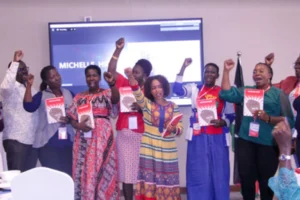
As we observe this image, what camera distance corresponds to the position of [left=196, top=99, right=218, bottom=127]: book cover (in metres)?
4.64

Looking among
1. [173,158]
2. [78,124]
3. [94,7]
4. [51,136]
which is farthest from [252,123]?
[94,7]

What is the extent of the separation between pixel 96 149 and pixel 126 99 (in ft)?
1.95

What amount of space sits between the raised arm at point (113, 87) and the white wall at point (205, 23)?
1.67 meters

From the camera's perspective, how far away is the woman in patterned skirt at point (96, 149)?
4.73 m

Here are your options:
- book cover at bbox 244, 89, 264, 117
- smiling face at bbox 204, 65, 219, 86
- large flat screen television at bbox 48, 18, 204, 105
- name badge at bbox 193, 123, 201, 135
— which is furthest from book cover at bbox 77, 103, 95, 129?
book cover at bbox 244, 89, 264, 117

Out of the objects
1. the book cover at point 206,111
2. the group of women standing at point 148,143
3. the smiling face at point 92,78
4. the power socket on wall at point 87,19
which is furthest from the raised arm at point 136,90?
the power socket on wall at point 87,19

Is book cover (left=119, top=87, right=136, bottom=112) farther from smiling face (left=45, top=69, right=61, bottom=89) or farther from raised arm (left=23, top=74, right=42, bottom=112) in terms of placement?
raised arm (left=23, top=74, right=42, bottom=112)

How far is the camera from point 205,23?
6.21 meters

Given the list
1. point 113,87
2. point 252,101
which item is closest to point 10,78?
point 113,87

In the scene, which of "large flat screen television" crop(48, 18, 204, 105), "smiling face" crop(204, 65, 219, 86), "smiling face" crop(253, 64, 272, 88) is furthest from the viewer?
"large flat screen television" crop(48, 18, 204, 105)

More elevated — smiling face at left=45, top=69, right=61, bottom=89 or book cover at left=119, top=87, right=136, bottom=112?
smiling face at left=45, top=69, right=61, bottom=89

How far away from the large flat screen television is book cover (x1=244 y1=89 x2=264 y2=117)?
168 cm

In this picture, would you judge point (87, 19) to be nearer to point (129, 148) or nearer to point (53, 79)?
point (53, 79)

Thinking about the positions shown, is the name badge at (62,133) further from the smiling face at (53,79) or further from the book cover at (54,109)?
the smiling face at (53,79)
